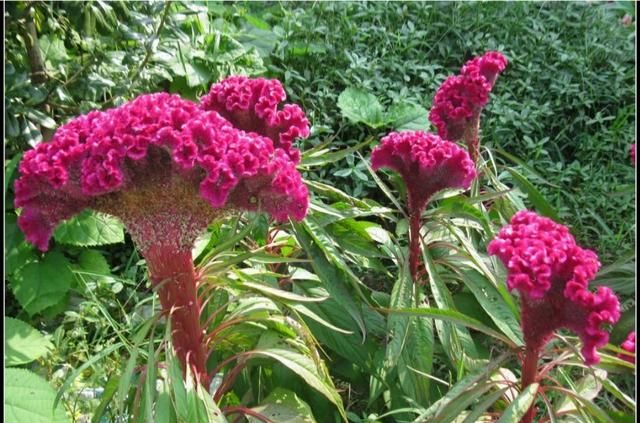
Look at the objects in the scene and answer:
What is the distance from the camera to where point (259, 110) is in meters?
2.35

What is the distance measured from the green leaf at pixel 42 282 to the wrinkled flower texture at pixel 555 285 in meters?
2.14

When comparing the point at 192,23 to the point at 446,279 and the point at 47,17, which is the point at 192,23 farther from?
the point at 446,279

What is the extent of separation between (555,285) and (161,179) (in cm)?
97

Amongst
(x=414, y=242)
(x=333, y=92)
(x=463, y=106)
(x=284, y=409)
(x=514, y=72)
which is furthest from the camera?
(x=514, y=72)

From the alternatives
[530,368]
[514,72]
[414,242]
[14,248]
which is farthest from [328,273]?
[514,72]

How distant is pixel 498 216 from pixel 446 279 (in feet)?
1.62

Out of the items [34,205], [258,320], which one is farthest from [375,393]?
[34,205]

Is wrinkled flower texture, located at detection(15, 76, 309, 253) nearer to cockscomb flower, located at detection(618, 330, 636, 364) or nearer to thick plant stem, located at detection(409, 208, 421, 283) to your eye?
thick plant stem, located at detection(409, 208, 421, 283)

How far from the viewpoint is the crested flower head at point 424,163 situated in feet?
7.88

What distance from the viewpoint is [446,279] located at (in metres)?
2.78

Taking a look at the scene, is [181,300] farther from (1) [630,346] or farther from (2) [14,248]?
(2) [14,248]

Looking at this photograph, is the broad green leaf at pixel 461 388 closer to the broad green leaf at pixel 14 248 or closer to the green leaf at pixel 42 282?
the green leaf at pixel 42 282

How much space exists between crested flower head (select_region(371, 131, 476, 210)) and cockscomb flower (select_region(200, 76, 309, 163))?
30 cm

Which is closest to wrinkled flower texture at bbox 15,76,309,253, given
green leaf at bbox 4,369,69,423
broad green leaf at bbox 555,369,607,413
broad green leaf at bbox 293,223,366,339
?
broad green leaf at bbox 293,223,366,339
